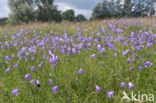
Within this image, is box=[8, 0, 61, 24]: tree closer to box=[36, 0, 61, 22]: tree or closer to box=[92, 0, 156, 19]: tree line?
box=[36, 0, 61, 22]: tree

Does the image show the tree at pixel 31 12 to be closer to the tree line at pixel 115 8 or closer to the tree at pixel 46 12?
the tree at pixel 46 12

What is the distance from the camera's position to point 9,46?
3434 mm

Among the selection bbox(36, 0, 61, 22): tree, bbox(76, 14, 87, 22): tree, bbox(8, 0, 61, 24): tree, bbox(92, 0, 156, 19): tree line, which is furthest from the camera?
bbox(92, 0, 156, 19): tree line

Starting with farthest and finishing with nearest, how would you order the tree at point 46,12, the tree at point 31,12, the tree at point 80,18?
the tree at point 46,12, the tree at point 31,12, the tree at point 80,18

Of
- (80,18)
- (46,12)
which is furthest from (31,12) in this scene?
(80,18)

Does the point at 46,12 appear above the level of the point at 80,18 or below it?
above

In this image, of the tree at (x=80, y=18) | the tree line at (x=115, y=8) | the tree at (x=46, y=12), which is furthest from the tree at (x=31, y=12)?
the tree line at (x=115, y=8)

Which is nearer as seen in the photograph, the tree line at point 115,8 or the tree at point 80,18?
the tree at point 80,18

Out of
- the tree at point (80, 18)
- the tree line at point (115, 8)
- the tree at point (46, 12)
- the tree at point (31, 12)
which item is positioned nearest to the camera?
the tree at point (80, 18)

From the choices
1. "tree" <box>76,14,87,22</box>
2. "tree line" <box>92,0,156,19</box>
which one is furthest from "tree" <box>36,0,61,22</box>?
"tree line" <box>92,0,156,19</box>

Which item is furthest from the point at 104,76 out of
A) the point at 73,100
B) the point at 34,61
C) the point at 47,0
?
the point at 47,0

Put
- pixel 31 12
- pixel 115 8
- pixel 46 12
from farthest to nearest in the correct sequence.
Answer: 1. pixel 115 8
2. pixel 46 12
3. pixel 31 12

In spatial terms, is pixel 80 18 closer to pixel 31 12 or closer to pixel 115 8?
pixel 31 12

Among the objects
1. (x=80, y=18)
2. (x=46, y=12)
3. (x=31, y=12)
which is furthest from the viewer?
(x=46, y=12)
